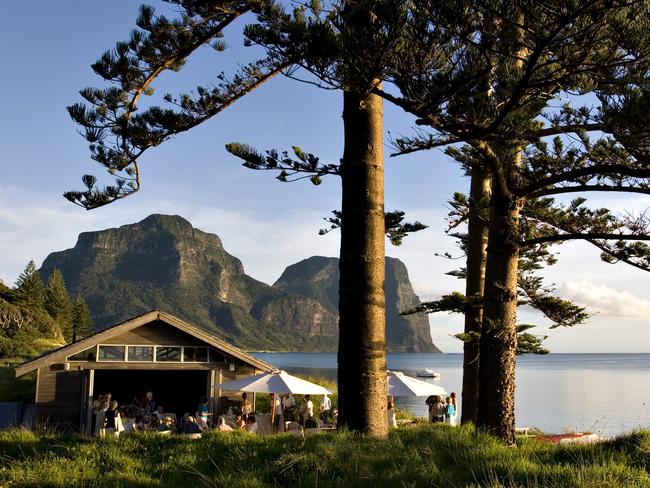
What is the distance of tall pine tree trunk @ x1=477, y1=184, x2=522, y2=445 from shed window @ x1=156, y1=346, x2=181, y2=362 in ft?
43.6

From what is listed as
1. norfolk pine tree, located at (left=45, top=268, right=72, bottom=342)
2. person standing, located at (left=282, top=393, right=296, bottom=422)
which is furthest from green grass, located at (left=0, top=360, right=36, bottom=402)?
norfolk pine tree, located at (left=45, top=268, right=72, bottom=342)

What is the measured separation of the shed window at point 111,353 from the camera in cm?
1908

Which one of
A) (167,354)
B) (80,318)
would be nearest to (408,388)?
(167,354)

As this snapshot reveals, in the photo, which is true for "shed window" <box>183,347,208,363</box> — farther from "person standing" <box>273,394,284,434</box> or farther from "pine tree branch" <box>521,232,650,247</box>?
"pine tree branch" <box>521,232,650,247</box>

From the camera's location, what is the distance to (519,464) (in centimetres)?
531

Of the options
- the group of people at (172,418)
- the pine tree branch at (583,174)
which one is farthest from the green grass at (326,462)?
the group of people at (172,418)

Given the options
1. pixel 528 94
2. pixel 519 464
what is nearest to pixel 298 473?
pixel 519 464

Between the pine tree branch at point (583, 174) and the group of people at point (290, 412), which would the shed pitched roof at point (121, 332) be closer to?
the group of people at point (290, 412)

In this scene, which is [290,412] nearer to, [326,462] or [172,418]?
[172,418]

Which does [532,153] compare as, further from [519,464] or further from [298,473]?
[298,473]

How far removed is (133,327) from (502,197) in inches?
530

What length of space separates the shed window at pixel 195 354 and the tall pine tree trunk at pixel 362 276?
13.6m

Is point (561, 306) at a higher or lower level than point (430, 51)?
lower

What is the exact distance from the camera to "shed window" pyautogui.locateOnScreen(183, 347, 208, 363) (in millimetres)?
19797
